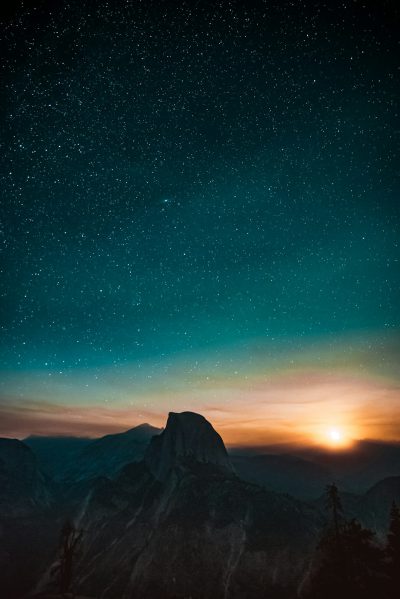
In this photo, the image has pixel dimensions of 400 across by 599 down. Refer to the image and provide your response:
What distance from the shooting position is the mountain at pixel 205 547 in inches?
5049

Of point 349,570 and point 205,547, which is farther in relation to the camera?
point 205,547

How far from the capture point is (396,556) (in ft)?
106

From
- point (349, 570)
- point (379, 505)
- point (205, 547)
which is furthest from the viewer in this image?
point (379, 505)

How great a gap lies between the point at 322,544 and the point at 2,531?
231 meters

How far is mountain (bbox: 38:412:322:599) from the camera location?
128 m

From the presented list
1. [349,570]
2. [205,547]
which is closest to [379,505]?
[205,547]

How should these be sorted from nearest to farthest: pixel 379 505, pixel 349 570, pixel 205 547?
1. pixel 349 570
2. pixel 205 547
3. pixel 379 505

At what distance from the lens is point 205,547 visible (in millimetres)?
148625

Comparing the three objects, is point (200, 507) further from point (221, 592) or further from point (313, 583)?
point (313, 583)

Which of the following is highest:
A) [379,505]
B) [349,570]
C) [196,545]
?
[349,570]

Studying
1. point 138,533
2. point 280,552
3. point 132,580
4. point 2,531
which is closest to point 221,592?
point 280,552

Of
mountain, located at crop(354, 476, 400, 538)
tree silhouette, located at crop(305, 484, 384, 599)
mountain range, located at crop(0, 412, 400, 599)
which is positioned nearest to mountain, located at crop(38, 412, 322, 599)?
mountain range, located at crop(0, 412, 400, 599)

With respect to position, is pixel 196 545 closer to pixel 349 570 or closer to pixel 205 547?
pixel 205 547

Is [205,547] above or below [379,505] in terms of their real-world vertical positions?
below
